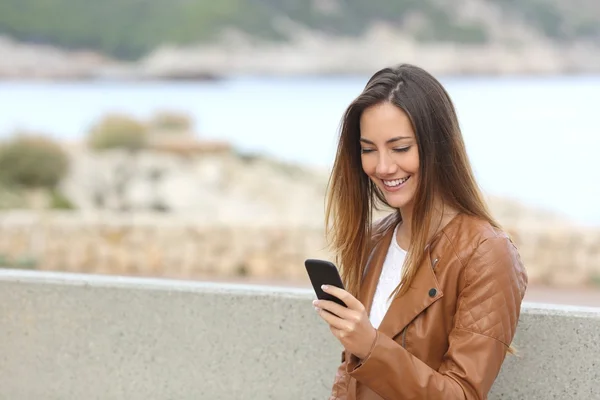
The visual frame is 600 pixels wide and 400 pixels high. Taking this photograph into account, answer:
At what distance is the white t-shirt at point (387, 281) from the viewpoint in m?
1.72

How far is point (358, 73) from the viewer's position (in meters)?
22.1

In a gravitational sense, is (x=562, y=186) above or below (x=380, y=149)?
below

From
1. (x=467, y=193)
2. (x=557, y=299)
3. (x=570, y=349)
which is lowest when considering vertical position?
(x=557, y=299)

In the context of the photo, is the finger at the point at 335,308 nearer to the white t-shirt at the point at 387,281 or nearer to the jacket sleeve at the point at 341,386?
the white t-shirt at the point at 387,281

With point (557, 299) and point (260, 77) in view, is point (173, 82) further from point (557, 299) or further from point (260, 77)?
point (557, 299)

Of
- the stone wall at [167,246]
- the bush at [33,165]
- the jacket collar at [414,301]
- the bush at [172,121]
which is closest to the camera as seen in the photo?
the jacket collar at [414,301]

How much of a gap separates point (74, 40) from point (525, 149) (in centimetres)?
1083

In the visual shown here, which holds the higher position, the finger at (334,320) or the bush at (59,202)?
the finger at (334,320)

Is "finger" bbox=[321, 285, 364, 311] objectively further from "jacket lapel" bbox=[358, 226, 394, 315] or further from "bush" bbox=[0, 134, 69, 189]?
"bush" bbox=[0, 134, 69, 189]

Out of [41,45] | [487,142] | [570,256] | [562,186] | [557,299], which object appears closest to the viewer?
[557,299]

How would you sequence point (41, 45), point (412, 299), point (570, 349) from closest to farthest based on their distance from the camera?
1. point (412, 299)
2. point (570, 349)
3. point (41, 45)

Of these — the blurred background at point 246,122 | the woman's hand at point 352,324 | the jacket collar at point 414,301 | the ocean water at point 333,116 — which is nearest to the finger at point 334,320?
the woman's hand at point 352,324

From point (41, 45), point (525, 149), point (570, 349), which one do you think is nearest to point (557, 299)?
point (570, 349)

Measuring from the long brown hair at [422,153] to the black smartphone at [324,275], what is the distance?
16 centimetres
